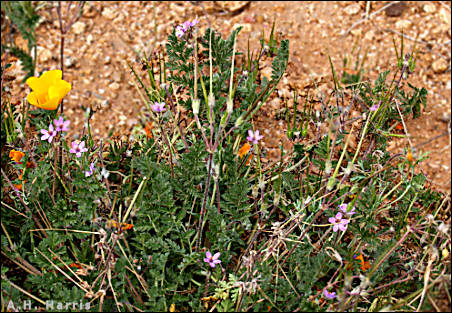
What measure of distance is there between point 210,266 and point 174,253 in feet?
0.46

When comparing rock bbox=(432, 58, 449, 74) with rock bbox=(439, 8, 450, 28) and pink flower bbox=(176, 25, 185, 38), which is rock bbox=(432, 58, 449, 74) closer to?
rock bbox=(439, 8, 450, 28)

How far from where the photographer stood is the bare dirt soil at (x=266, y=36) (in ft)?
8.74

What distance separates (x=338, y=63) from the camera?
2.83 meters

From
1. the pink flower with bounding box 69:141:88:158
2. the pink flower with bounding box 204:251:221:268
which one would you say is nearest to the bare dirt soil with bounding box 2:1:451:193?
the pink flower with bounding box 69:141:88:158

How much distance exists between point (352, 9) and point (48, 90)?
2.06 meters

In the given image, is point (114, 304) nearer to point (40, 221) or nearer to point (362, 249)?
point (40, 221)

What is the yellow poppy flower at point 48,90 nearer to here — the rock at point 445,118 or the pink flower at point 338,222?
the pink flower at point 338,222

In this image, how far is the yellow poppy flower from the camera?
63.7 inches

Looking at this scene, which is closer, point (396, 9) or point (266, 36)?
point (266, 36)

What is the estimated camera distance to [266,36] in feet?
9.23

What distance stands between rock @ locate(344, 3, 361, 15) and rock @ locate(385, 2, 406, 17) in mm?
179

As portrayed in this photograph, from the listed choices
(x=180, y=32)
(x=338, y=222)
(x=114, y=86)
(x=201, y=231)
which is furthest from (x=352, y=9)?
(x=201, y=231)

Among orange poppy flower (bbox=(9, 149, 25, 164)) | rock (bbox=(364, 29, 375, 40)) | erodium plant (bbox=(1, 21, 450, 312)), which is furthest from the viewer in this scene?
rock (bbox=(364, 29, 375, 40))

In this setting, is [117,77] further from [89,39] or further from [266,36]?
[266,36]
